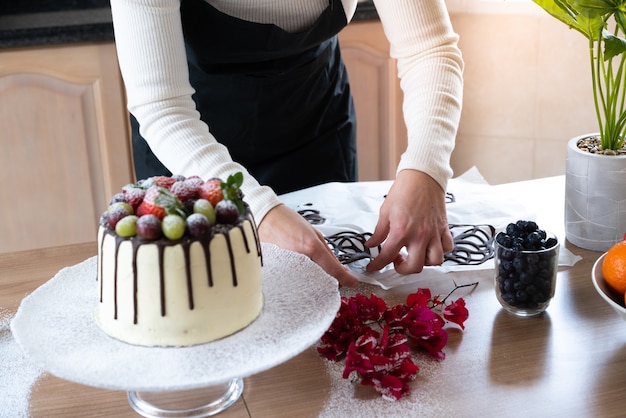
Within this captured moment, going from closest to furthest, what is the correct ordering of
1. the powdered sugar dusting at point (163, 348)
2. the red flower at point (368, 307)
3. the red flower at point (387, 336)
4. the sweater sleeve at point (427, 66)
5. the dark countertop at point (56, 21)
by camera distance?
the powdered sugar dusting at point (163, 348), the red flower at point (387, 336), the red flower at point (368, 307), the sweater sleeve at point (427, 66), the dark countertop at point (56, 21)

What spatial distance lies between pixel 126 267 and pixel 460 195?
0.75 m

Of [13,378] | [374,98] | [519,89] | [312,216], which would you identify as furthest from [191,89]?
[519,89]

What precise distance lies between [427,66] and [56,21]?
133 centimetres

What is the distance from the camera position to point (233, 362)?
85 cm

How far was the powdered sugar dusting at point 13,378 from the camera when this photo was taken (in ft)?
3.03

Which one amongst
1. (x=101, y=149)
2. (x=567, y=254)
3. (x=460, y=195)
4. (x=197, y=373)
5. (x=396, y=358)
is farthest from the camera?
(x=101, y=149)

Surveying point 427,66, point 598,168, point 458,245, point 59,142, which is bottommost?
point 59,142

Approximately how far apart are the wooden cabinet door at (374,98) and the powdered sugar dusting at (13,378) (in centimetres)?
158

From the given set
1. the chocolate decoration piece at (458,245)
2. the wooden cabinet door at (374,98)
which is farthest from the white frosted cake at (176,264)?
the wooden cabinet door at (374,98)

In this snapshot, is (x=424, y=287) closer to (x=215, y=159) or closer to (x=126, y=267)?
(x=215, y=159)

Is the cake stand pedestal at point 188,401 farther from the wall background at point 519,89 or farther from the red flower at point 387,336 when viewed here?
the wall background at point 519,89

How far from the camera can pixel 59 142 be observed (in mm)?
2279

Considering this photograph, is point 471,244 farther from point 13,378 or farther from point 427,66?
point 13,378

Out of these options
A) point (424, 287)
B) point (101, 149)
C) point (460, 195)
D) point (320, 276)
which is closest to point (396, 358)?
point (320, 276)
